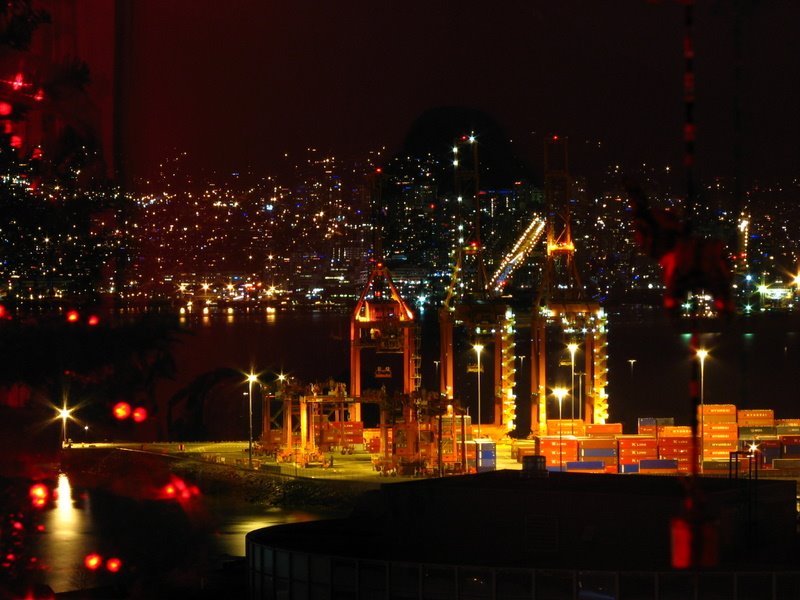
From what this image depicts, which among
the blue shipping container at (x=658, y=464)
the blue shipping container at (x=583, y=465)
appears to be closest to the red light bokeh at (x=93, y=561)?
the blue shipping container at (x=583, y=465)

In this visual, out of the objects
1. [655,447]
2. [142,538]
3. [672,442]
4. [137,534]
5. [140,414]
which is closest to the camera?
[140,414]

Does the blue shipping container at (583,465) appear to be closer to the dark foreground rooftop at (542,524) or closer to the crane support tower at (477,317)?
the crane support tower at (477,317)

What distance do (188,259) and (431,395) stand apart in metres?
70.4

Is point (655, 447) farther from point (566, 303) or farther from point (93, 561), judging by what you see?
point (93, 561)

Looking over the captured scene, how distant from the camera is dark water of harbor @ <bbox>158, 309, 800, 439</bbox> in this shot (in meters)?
63.8

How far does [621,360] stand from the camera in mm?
87312

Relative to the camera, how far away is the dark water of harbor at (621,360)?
2514 inches

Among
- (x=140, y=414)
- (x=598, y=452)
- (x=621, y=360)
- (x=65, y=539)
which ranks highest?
(x=621, y=360)

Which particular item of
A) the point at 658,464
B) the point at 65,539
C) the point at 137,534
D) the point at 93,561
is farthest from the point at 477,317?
the point at 93,561

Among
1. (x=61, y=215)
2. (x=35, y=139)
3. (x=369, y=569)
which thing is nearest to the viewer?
(x=61, y=215)

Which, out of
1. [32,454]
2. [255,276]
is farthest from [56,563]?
[255,276]

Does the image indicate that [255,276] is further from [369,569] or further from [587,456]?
[369,569]

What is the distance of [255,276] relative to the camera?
4646 inches

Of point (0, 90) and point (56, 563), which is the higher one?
point (0, 90)
